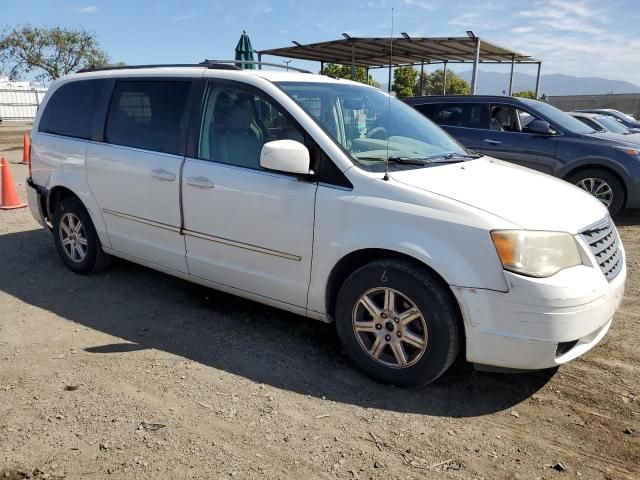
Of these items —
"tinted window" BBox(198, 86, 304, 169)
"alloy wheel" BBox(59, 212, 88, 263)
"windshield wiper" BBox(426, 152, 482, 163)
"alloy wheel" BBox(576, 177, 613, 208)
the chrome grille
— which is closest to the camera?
the chrome grille

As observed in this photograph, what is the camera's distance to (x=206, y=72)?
13.2ft

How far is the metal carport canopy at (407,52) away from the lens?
1622 cm

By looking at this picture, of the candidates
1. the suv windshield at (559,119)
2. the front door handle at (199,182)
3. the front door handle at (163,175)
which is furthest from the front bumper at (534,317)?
the suv windshield at (559,119)

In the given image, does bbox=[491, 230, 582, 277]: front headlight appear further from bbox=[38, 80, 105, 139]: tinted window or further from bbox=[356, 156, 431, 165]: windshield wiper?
bbox=[38, 80, 105, 139]: tinted window

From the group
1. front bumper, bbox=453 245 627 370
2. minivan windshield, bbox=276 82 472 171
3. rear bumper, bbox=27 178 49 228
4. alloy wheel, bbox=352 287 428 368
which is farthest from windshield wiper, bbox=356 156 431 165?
rear bumper, bbox=27 178 49 228

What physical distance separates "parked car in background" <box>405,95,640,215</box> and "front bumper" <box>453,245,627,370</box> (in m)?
5.35

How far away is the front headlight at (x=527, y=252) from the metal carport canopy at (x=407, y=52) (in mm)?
13656

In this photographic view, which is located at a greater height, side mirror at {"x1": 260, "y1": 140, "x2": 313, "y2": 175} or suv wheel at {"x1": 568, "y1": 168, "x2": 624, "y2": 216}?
side mirror at {"x1": 260, "y1": 140, "x2": 313, "y2": 175}

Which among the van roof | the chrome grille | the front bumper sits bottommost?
the front bumper

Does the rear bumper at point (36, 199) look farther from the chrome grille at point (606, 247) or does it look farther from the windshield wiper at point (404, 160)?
the chrome grille at point (606, 247)

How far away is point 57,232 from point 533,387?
4.51 meters

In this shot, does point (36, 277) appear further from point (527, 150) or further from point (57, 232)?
point (527, 150)

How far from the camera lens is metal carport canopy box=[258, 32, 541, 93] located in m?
16.2

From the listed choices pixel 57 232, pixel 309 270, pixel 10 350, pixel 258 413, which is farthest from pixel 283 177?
pixel 57 232
